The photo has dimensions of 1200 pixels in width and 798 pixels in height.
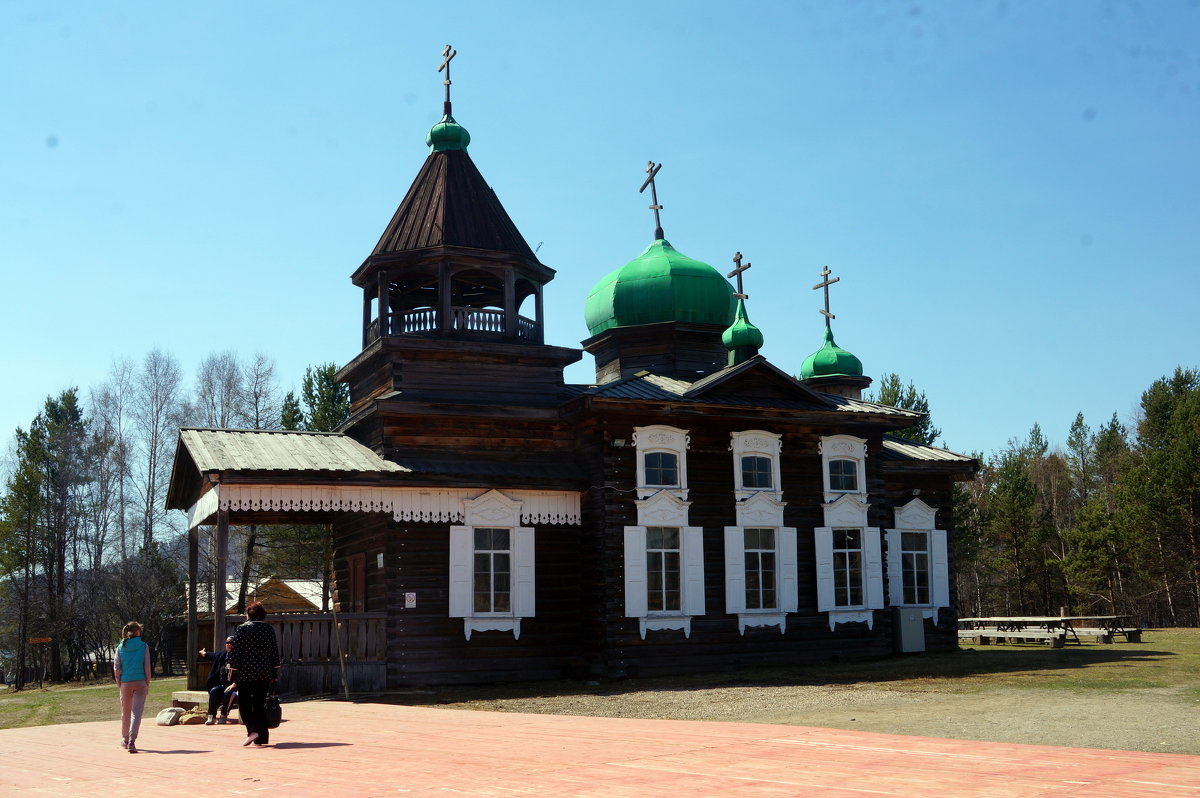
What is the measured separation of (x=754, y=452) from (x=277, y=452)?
10.0m

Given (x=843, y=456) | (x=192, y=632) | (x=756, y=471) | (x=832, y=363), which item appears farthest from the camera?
(x=832, y=363)

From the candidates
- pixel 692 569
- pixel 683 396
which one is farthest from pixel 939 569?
pixel 683 396

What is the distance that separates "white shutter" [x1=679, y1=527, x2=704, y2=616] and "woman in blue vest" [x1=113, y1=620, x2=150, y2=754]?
12.5m

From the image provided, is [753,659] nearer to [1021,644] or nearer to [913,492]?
[913,492]

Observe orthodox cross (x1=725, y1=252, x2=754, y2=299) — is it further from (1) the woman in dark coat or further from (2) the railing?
(1) the woman in dark coat

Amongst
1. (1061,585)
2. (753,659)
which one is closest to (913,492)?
(753,659)

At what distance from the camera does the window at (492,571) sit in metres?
21.9

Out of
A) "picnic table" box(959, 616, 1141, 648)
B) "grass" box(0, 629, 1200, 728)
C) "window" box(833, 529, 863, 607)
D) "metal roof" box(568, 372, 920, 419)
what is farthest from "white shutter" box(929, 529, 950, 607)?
"picnic table" box(959, 616, 1141, 648)

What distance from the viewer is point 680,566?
76.3 ft

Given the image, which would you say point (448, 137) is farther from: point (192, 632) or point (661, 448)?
point (192, 632)

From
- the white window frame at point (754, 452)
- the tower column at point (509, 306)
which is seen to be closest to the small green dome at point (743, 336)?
the white window frame at point (754, 452)

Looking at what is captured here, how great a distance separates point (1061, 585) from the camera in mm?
54656

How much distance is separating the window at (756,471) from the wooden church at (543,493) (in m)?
0.05

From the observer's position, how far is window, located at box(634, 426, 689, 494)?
23125mm
